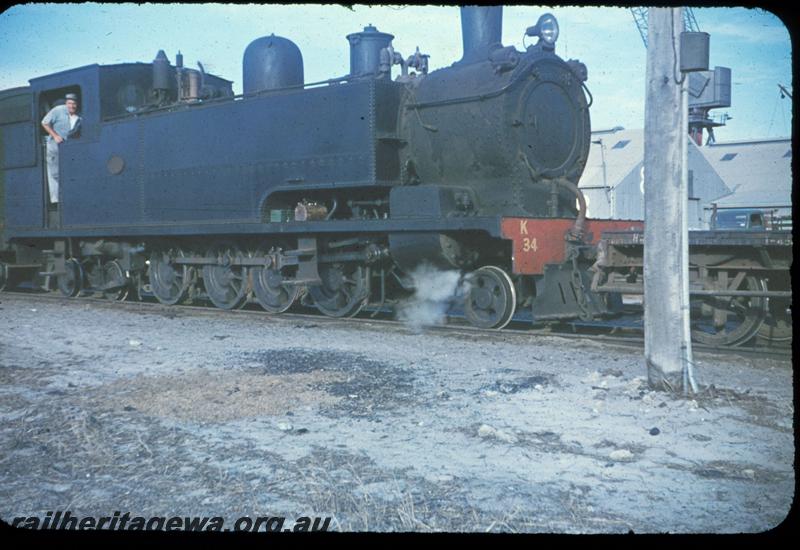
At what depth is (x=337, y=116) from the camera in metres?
9.70

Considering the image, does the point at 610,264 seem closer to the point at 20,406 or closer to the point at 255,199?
the point at 255,199

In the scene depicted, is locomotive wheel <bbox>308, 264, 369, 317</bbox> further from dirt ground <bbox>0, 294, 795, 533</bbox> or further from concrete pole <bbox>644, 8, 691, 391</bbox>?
concrete pole <bbox>644, 8, 691, 391</bbox>

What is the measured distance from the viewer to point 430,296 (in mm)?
9344

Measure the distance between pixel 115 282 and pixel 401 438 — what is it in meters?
9.75

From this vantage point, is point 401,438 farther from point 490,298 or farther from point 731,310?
point 731,310

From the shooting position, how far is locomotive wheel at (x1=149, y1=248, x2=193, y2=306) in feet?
39.5

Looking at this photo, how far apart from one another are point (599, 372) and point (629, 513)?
2.98m

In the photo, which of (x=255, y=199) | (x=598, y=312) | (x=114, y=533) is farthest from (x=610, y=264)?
(x=114, y=533)

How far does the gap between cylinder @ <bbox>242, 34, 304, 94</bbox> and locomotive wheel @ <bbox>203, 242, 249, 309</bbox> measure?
7.62 ft

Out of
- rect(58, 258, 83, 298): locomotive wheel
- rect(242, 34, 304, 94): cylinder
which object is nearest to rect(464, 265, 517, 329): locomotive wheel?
rect(242, 34, 304, 94): cylinder

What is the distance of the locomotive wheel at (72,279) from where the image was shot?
1336 centimetres

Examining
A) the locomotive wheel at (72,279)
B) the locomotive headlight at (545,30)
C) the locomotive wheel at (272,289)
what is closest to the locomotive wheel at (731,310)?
the locomotive headlight at (545,30)

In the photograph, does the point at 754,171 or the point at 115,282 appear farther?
the point at 754,171

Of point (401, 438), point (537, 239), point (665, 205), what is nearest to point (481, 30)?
point (537, 239)
